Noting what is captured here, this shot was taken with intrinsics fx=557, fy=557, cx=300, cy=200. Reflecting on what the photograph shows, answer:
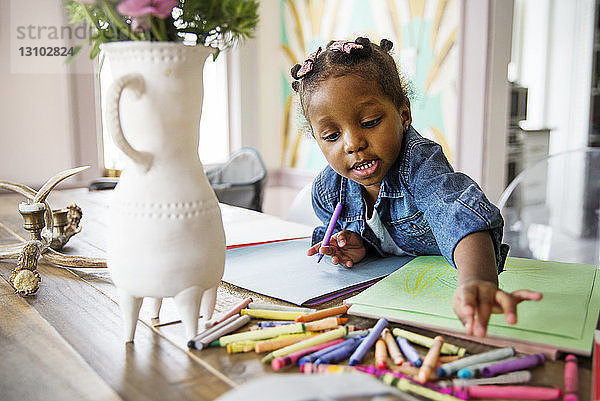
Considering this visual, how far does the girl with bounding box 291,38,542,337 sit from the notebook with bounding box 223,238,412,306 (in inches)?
1.2

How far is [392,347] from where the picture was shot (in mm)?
561

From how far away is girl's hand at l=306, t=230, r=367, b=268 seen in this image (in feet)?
2.96

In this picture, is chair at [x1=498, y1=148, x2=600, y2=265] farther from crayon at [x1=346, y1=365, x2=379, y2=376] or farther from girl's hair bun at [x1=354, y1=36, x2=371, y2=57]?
crayon at [x1=346, y1=365, x2=379, y2=376]

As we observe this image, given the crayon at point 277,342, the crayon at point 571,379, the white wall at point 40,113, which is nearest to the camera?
the crayon at point 571,379

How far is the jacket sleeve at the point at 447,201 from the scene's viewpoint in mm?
706

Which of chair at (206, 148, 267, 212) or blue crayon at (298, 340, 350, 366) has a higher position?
blue crayon at (298, 340, 350, 366)

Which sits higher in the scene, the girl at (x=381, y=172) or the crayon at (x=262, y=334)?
the girl at (x=381, y=172)

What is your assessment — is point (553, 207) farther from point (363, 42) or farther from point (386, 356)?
point (386, 356)

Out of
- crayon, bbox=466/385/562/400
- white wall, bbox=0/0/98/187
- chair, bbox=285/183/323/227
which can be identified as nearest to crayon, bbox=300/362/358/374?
crayon, bbox=466/385/562/400

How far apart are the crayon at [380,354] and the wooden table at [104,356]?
0.01 meters

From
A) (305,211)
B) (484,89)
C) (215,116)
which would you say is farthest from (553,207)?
(215,116)

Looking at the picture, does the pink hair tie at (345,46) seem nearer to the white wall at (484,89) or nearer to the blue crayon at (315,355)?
the blue crayon at (315,355)

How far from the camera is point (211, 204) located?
581 millimetres

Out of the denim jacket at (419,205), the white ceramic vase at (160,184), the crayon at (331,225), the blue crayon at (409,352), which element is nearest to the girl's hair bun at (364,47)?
the denim jacket at (419,205)
